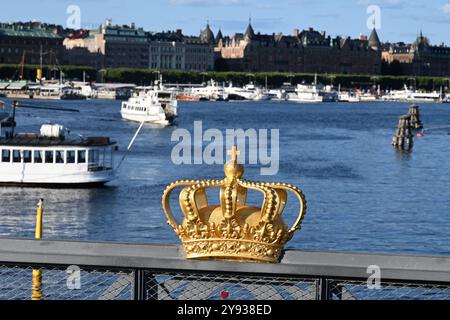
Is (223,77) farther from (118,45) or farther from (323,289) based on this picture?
(323,289)

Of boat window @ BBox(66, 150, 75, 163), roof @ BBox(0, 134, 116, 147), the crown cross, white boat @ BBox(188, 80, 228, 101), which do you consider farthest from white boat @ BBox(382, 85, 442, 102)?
the crown cross

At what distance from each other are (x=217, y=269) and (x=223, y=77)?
15511cm

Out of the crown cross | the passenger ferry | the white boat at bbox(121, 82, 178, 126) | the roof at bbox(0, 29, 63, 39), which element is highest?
the roof at bbox(0, 29, 63, 39)

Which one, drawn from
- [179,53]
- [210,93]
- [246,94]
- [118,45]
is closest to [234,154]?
[210,93]

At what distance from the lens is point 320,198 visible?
3078 centimetres

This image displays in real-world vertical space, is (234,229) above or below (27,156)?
above

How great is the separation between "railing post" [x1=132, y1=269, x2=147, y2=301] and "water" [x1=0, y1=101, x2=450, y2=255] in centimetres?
1617

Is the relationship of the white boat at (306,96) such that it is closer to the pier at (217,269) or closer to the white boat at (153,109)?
the white boat at (153,109)

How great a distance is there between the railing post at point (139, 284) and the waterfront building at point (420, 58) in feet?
594

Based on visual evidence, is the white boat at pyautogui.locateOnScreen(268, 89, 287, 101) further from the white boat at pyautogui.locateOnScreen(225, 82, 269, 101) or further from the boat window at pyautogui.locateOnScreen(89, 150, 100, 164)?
the boat window at pyautogui.locateOnScreen(89, 150, 100, 164)

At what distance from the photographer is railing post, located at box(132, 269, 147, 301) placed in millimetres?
4770

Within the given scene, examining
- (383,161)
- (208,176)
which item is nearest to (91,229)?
(208,176)

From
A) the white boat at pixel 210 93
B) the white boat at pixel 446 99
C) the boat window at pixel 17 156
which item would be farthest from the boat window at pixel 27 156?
the white boat at pixel 446 99
